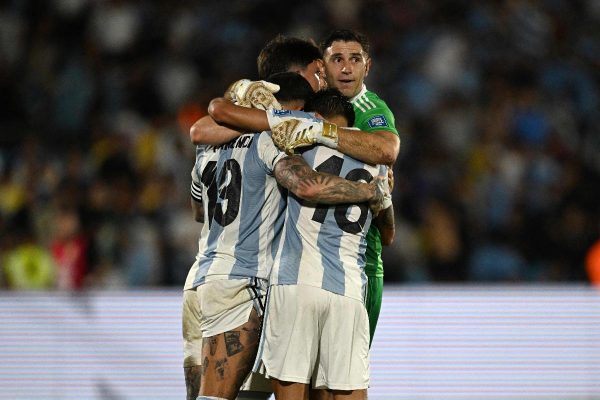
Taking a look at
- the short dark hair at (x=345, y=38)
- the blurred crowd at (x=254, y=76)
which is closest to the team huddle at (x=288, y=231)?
the short dark hair at (x=345, y=38)

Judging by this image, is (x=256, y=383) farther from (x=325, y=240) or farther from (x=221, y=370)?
(x=325, y=240)

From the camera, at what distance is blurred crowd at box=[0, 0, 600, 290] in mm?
9398

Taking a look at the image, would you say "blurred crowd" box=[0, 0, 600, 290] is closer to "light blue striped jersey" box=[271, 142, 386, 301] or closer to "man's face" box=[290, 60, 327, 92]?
"man's face" box=[290, 60, 327, 92]

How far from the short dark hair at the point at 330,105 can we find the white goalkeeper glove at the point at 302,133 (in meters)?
0.16

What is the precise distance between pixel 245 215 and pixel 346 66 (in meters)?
0.99

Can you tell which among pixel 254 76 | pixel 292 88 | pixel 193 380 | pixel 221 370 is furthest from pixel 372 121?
pixel 254 76

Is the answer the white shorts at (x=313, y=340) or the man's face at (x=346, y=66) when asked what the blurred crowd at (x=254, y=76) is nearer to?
the man's face at (x=346, y=66)

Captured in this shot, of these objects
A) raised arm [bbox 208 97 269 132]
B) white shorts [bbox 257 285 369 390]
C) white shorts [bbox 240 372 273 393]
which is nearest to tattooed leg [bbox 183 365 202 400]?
white shorts [bbox 240 372 273 393]

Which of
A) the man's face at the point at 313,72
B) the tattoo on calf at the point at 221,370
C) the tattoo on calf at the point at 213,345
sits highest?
the man's face at the point at 313,72

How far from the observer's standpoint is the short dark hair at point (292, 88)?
15.8ft

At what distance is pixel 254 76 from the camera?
34.6ft

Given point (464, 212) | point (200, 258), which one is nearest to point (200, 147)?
point (200, 258)

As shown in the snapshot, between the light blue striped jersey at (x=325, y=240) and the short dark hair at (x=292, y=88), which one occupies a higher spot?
the short dark hair at (x=292, y=88)

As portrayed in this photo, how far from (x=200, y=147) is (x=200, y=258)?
58cm
